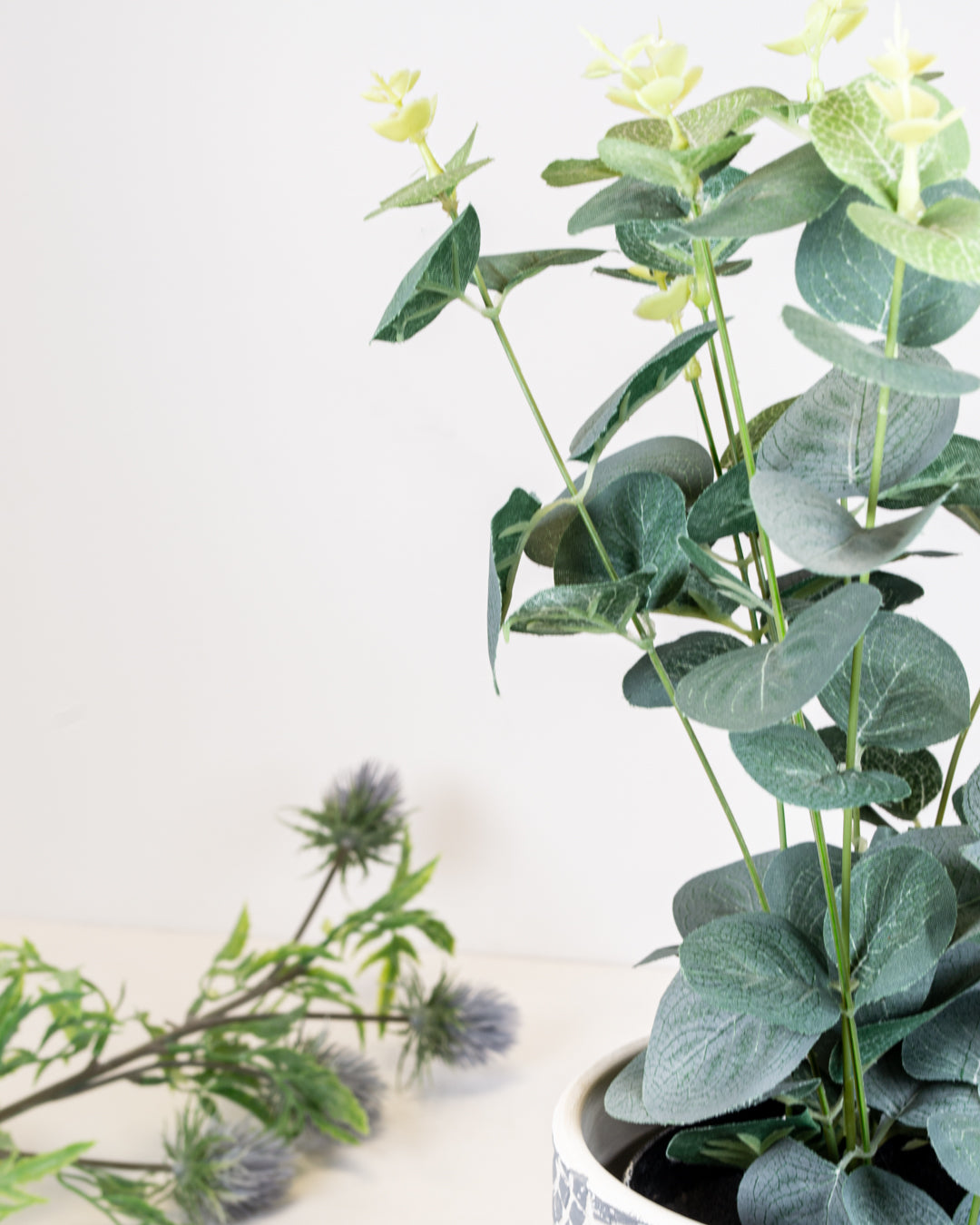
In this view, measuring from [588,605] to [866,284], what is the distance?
2.8 inches

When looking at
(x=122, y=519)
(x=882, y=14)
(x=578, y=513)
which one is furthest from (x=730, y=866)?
(x=122, y=519)

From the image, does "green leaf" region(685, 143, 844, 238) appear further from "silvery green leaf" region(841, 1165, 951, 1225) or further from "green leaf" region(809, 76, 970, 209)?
"silvery green leaf" region(841, 1165, 951, 1225)

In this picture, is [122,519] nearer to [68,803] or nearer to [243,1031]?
[68,803]

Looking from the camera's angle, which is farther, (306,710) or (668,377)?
(306,710)

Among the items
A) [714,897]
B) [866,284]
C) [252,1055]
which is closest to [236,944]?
[252,1055]

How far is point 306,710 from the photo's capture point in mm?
767

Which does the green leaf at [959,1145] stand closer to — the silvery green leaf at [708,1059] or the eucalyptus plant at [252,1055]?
the silvery green leaf at [708,1059]

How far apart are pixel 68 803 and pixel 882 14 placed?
0.70 meters

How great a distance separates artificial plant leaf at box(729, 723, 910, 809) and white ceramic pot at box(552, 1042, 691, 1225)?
8 cm

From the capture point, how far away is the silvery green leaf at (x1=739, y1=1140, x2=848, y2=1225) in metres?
0.22

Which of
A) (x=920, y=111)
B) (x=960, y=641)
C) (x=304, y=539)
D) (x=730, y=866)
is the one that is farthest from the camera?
(x=304, y=539)

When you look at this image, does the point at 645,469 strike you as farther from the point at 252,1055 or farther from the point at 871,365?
the point at 252,1055

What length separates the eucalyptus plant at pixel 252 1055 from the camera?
0.49 meters

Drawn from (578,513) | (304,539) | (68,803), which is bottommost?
(68,803)
